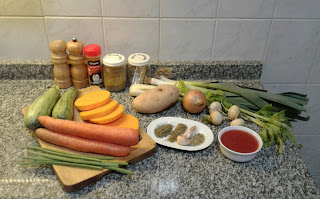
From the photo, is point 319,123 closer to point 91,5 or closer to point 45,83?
point 91,5

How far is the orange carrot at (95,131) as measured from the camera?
812 millimetres

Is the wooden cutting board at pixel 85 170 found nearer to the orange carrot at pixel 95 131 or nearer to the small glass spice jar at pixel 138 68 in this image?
the orange carrot at pixel 95 131

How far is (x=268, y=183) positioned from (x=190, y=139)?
265mm

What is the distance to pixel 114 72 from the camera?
112 centimetres

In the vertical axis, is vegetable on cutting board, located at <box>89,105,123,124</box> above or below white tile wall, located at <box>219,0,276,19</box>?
below

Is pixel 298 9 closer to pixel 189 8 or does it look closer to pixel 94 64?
pixel 189 8

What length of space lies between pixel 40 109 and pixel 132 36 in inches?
19.7

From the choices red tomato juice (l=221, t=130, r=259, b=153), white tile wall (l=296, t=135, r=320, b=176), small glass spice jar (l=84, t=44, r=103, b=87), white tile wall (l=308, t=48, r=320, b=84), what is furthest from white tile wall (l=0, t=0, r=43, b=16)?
white tile wall (l=296, t=135, r=320, b=176)

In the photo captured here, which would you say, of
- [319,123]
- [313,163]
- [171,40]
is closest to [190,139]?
[171,40]

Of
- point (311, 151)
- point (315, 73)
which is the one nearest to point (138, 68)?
point (315, 73)

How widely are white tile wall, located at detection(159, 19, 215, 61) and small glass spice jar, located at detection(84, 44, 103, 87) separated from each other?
288 millimetres

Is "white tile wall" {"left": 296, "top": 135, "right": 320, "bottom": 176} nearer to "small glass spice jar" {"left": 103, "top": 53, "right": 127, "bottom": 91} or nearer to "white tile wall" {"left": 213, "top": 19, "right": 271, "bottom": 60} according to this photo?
"white tile wall" {"left": 213, "top": 19, "right": 271, "bottom": 60}

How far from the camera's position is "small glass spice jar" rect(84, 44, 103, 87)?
3.52 feet

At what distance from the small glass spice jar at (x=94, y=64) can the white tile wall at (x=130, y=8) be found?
16 centimetres
